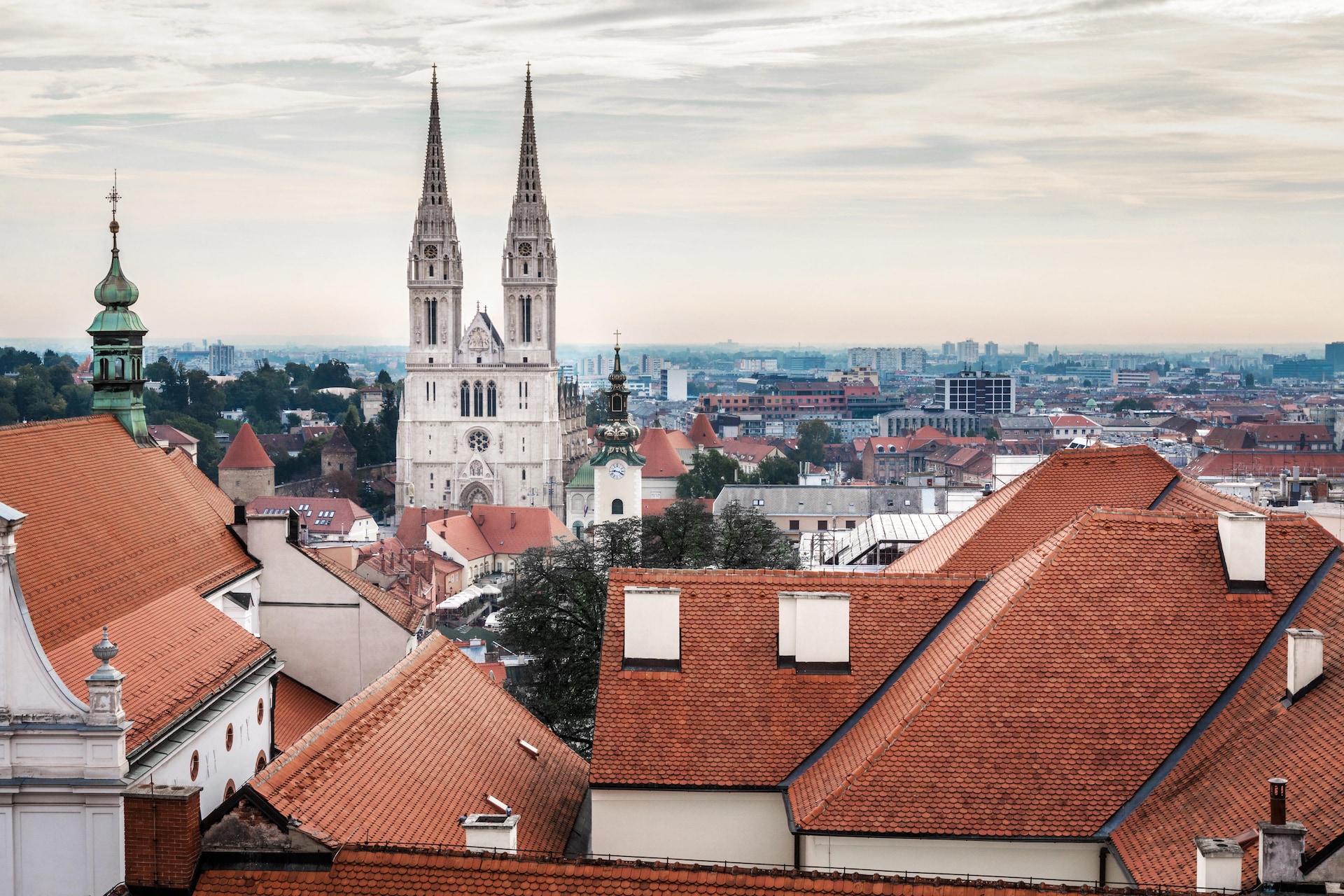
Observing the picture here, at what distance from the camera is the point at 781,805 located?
695 inches

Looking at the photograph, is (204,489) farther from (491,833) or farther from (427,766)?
(491,833)

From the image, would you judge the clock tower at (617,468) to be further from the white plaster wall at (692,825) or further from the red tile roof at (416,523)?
the white plaster wall at (692,825)

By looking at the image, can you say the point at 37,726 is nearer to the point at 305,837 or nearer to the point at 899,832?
the point at 305,837

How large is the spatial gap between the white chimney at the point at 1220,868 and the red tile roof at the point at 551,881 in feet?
2.51

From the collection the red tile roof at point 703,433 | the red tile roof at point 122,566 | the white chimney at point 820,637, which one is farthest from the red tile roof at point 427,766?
the red tile roof at point 703,433

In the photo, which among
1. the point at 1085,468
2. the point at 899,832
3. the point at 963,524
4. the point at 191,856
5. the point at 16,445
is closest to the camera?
the point at 191,856

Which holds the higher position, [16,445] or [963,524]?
[16,445]

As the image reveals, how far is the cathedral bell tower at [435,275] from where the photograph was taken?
144500 millimetres

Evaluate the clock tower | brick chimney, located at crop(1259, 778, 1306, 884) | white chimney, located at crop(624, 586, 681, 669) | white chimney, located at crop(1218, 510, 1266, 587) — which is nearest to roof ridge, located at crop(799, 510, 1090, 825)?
white chimney, located at crop(1218, 510, 1266, 587)

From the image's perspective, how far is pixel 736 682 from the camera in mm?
18688

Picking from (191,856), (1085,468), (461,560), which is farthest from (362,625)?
(461,560)

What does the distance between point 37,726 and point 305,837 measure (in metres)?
6.67

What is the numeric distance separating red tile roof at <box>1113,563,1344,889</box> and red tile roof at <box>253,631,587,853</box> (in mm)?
7444

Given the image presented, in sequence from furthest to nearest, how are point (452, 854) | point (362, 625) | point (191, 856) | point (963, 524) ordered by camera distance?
point (362, 625) → point (963, 524) → point (191, 856) → point (452, 854)
